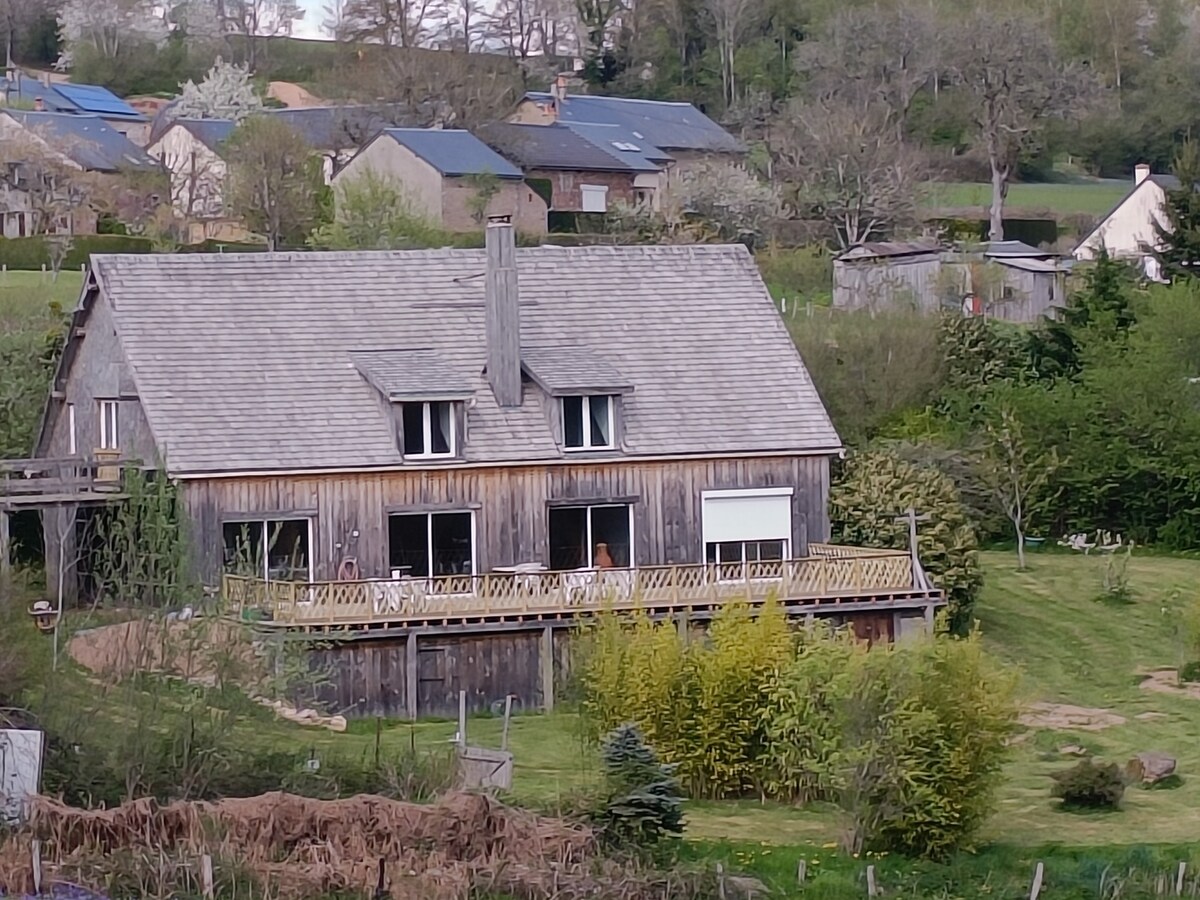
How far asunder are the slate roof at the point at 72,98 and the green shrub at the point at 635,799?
71620mm

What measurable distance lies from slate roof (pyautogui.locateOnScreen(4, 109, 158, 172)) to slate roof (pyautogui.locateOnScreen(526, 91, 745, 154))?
630 inches

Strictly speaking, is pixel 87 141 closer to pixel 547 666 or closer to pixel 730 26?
pixel 730 26

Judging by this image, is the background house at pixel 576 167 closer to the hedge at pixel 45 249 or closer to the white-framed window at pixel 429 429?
the hedge at pixel 45 249

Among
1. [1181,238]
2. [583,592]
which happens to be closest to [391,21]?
[1181,238]

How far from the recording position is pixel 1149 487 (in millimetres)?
46438

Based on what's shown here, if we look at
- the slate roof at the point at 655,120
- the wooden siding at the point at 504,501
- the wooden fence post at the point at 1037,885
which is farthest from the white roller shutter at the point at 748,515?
the slate roof at the point at 655,120

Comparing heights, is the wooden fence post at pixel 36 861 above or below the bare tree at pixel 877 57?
below

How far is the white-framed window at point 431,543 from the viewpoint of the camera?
34.1m

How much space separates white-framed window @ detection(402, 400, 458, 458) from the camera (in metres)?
34.1

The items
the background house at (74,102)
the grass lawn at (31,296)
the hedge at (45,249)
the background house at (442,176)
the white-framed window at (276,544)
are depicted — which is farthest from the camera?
the background house at (74,102)

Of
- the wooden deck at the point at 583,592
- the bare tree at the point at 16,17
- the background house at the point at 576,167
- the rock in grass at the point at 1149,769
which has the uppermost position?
the bare tree at the point at 16,17

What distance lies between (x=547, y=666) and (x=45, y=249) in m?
31.0

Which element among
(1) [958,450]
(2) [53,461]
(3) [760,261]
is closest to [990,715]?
(2) [53,461]

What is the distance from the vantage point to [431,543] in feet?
112
